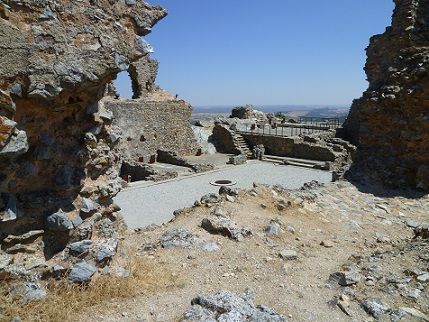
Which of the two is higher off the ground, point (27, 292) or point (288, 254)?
point (27, 292)

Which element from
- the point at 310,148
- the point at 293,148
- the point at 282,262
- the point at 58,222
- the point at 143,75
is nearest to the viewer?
the point at 58,222

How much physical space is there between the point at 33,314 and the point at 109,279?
0.97 metres

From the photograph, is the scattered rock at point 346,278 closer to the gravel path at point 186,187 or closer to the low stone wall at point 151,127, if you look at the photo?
the gravel path at point 186,187

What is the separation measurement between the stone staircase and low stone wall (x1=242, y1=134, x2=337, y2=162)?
34 cm

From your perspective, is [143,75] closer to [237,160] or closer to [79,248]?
[237,160]

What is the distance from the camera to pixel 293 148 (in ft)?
69.8

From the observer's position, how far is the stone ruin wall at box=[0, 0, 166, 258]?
12.9 feet

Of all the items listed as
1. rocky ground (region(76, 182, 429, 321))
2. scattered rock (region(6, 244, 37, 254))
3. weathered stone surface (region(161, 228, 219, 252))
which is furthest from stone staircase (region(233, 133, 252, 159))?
scattered rock (region(6, 244, 37, 254))

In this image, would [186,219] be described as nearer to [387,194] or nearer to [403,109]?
[387,194]

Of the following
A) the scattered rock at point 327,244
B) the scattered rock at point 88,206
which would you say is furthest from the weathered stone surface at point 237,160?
the scattered rock at point 88,206

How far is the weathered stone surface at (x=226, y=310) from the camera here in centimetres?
407

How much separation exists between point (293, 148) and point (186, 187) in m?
8.49

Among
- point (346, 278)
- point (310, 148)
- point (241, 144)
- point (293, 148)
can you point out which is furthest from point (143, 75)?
point (346, 278)

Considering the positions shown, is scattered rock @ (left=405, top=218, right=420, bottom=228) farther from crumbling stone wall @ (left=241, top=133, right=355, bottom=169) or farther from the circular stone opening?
crumbling stone wall @ (left=241, top=133, right=355, bottom=169)
